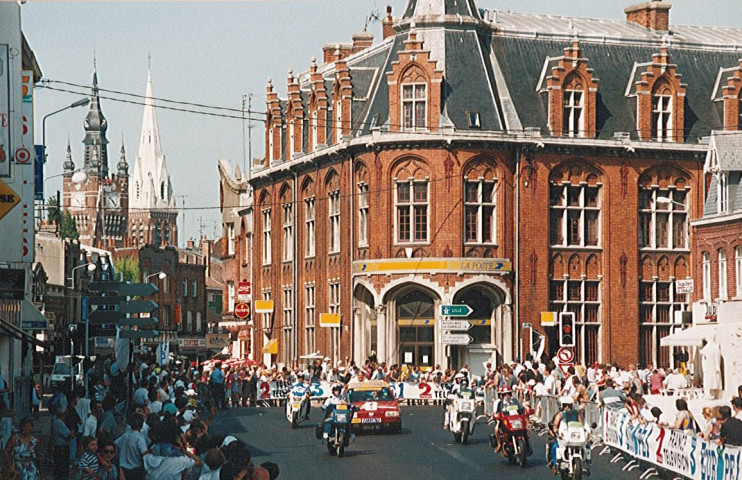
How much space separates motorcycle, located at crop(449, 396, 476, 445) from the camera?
36188 mm

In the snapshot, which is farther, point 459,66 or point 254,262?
point 254,262

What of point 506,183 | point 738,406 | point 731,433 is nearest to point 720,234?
point 506,183

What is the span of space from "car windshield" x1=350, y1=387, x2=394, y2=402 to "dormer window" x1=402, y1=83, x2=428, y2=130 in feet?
80.2

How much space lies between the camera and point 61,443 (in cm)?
2569

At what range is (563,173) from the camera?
64.4m

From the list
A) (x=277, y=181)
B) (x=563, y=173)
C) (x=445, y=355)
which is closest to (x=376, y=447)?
(x=445, y=355)

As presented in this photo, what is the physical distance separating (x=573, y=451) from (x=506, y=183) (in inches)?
1464

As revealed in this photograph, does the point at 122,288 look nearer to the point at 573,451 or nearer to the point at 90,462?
the point at 573,451

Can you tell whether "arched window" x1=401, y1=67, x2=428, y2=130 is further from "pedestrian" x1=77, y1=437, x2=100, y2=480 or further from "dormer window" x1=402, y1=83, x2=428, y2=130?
"pedestrian" x1=77, y1=437, x2=100, y2=480

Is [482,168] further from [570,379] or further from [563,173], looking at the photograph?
[570,379]

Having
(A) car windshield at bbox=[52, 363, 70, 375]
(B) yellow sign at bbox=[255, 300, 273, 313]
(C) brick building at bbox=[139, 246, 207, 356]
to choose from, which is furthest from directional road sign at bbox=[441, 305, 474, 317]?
(C) brick building at bbox=[139, 246, 207, 356]

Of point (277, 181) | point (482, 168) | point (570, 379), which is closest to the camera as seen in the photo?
point (570, 379)

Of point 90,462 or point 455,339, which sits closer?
point 90,462

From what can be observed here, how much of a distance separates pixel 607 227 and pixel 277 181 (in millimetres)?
17843
